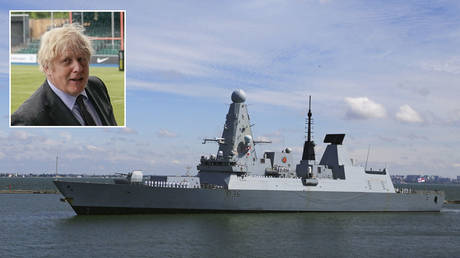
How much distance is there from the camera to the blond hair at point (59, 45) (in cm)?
1711

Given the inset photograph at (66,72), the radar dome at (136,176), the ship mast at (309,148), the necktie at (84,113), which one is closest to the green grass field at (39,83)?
A: the inset photograph at (66,72)

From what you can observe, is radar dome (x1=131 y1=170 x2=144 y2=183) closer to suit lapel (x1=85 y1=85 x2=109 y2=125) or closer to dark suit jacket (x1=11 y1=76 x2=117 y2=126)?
suit lapel (x1=85 y1=85 x2=109 y2=125)

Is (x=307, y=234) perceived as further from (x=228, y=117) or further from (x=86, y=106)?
(x=86, y=106)

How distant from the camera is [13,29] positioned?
19.4m

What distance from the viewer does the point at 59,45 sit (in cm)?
1709

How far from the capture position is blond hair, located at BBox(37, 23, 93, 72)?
17.1m

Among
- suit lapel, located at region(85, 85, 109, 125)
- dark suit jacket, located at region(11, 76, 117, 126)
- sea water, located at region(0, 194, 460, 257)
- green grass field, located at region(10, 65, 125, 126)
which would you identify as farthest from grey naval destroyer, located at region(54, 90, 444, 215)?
dark suit jacket, located at region(11, 76, 117, 126)

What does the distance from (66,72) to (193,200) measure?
851 inches

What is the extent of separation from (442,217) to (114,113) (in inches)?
1415

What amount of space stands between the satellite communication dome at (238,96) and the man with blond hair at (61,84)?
24.7m

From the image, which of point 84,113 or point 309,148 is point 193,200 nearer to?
point 309,148

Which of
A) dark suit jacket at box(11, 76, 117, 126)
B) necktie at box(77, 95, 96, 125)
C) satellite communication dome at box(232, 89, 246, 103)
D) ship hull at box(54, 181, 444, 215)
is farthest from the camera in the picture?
satellite communication dome at box(232, 89, 246, 103)

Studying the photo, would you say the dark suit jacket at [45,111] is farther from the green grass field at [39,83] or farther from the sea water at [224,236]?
the sea water at [224,236]

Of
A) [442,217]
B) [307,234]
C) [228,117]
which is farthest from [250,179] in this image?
[442,217]
